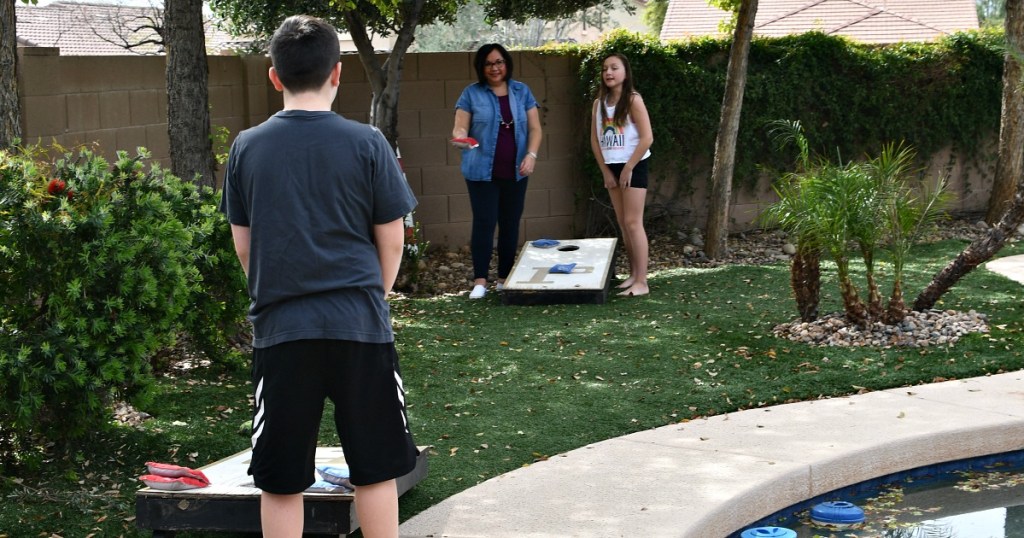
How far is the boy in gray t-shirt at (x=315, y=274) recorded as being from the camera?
260 cm

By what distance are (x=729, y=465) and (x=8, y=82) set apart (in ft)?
11.6

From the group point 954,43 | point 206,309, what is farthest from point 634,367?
point 954,43

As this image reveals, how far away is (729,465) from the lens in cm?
392

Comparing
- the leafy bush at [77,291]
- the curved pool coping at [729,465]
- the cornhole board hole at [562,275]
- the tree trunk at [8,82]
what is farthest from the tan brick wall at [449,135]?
the curved pool coping at [729,465]

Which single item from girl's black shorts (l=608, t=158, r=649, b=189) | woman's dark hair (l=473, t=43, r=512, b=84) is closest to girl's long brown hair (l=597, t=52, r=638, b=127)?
girl's black shorts (l=608, t=158, r=649, b=189)

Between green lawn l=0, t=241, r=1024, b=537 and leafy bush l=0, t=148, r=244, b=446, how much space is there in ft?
1.02

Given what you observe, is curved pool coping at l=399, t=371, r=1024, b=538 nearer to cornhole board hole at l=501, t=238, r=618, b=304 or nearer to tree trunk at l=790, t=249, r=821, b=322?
tree trunk at l=790, t=249, r=821, b=322

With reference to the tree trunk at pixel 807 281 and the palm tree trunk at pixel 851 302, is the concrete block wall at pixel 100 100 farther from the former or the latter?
the palm tree trunk at pixel 851 302

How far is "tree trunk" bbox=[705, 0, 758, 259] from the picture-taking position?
29.1ft

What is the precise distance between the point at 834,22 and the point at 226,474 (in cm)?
1746

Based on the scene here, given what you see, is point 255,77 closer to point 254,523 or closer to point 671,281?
point 671,281

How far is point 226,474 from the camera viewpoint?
359cm

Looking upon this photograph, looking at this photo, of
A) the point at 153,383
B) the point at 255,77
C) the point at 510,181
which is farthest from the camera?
the point at 255,77

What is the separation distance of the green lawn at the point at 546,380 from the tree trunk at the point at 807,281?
280 millimetres
